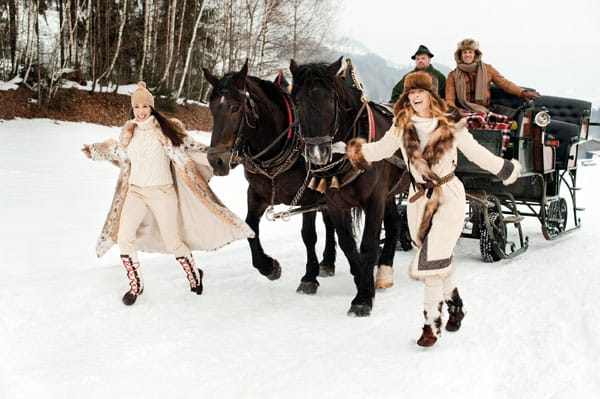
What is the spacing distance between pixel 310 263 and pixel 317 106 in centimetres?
182

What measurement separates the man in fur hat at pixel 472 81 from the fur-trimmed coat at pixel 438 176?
300 cm

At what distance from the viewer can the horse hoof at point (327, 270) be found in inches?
229

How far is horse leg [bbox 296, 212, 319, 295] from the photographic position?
5.09 m

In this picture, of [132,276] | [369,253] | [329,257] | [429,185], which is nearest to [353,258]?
[369,253]

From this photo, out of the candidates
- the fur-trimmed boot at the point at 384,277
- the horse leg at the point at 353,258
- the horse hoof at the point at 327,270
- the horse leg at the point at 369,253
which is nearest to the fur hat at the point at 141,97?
the horse leg at the point at 353,258

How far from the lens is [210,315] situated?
171 inches

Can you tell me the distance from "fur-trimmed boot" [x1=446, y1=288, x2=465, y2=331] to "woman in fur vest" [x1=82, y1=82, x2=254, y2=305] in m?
1.80

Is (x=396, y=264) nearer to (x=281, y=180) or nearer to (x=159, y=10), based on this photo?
(x=281, y=180)

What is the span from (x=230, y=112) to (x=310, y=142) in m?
0.65

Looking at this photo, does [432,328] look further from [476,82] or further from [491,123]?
[476,82]

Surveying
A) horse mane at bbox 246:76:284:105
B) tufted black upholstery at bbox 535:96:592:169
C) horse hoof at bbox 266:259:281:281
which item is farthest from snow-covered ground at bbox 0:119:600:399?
horse mane at bbox 246:76:284:105

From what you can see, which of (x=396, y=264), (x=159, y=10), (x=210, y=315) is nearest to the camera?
(x=210, y=315)

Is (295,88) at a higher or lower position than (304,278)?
higher

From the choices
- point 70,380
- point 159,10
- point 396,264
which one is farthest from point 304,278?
point 159,10
